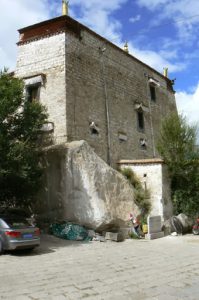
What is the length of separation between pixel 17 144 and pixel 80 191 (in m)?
3.66

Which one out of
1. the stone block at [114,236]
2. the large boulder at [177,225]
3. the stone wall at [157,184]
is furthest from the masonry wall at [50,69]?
the large boulder at [177,225]

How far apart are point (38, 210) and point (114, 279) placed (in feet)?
A: 28.8

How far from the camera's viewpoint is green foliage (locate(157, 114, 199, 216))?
64.6ft

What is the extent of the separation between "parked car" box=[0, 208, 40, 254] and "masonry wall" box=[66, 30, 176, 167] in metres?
6.20

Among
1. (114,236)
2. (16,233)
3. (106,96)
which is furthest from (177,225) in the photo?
(16,233)

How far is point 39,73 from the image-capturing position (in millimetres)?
19156

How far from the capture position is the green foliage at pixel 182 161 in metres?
19.7

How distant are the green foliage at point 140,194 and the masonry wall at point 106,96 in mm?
1455

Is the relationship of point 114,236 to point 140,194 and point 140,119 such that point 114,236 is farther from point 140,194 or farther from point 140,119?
point 140,119

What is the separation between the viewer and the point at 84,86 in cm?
1952

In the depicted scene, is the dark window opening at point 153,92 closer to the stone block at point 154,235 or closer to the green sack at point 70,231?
the stone block at point 154,235

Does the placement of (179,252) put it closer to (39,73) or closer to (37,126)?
(37,126)

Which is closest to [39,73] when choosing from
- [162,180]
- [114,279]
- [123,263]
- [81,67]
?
[81,67]

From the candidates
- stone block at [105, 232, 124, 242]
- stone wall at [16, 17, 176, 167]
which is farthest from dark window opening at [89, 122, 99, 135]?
stone block at [105, 232, 124, 242]
